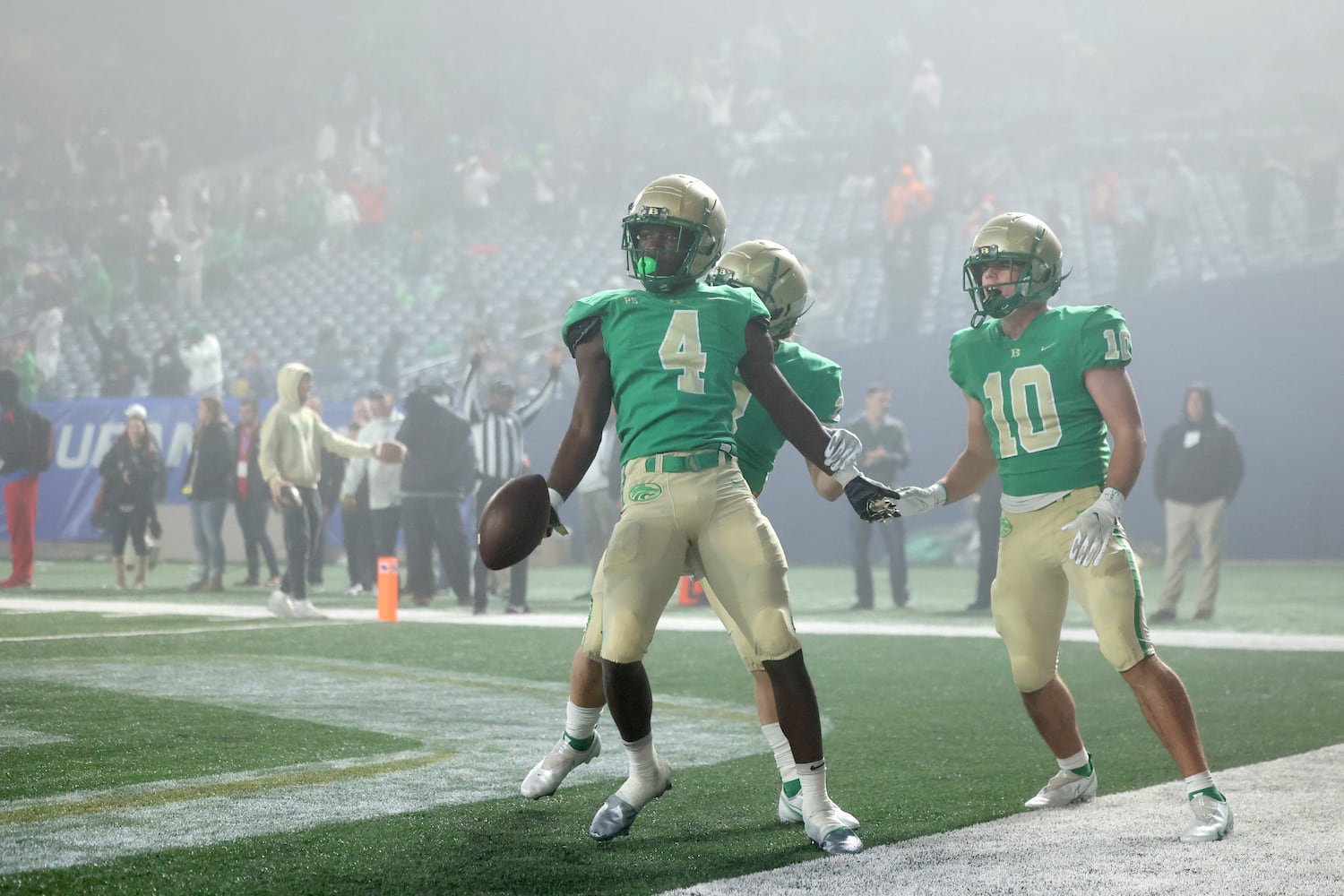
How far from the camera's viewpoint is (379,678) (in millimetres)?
6488

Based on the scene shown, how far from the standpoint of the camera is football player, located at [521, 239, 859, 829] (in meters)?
3.68

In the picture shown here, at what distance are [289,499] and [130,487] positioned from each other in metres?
3.04

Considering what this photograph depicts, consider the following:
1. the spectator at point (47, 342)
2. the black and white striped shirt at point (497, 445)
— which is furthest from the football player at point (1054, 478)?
the spectator at point (47, 342)

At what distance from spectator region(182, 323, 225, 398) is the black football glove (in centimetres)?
1504

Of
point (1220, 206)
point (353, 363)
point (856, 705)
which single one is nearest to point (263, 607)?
point (856, 705)

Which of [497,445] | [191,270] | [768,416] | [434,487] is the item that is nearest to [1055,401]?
[768,416]

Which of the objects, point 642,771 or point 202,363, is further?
point 202,363

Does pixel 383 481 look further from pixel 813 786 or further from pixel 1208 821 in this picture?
pixel 1208 821

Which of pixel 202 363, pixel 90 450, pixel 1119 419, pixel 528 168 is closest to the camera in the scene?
pixel 1119 419

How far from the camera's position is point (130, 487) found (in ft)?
38.7

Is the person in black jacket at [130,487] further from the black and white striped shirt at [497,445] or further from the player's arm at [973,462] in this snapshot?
the player's arm at [973,462]

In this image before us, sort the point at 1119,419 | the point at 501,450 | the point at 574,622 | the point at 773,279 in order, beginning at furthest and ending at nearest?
1. the point at 501,450
2. the point at 574,622
3. the point at 773,279
4. the point at 1119,419

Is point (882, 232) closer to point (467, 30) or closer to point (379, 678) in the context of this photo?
point (467, 30)

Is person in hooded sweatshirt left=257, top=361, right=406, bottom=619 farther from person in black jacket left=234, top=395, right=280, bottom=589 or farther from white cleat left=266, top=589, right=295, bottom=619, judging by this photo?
person in black jacket left=234, top=395, right=280, bottom=589
